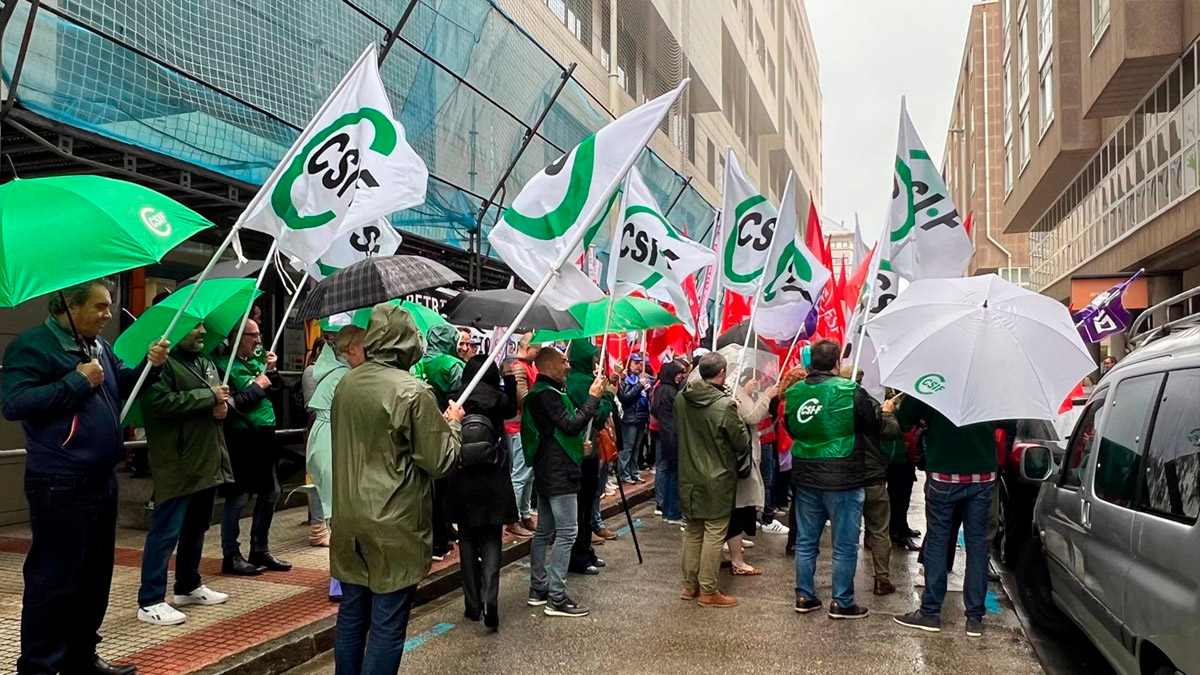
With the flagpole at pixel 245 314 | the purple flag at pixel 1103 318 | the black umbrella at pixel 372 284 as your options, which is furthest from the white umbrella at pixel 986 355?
the purple flag at pixel 1103 318

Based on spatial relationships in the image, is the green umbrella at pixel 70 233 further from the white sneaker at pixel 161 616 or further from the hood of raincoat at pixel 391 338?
the white sneaker at pixel 161 616

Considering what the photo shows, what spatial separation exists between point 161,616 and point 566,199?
349 centimetres

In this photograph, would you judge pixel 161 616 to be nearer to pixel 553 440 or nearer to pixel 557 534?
pixel 557 534

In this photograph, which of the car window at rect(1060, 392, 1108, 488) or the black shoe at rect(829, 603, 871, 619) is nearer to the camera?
the car window at rect(1060, 392, 1108, 488)

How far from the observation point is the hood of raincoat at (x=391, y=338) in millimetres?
4176

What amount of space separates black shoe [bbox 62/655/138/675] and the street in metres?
0.95

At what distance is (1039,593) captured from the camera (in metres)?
6.08

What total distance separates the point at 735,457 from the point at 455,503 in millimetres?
1998

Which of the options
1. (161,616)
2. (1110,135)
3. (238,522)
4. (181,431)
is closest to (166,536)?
(161,616)

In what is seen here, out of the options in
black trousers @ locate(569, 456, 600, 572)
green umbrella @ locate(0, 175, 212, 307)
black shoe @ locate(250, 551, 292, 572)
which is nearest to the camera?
green umbrella @ locate(0, 175, 212, 307)

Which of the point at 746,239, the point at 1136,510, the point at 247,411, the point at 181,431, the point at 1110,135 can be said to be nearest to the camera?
the point at 1136,510

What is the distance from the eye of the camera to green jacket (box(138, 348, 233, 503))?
553cm

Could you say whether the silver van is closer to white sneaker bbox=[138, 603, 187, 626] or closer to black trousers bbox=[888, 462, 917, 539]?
Answer: black trousers bbox=[888, 462, 917, 539]

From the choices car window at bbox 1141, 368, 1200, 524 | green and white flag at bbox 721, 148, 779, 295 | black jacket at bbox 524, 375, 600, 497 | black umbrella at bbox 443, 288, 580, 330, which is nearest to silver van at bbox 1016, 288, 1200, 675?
car window at bbox 1141, 368, 1200, 524
